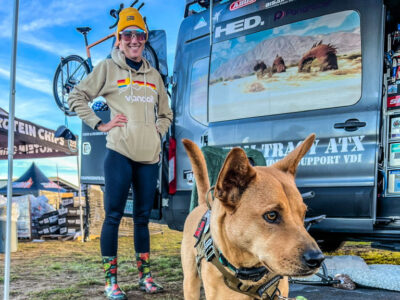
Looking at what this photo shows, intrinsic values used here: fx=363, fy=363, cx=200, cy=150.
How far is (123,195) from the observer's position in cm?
233

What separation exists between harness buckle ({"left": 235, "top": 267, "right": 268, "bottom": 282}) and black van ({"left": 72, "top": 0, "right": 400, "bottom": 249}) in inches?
52.3

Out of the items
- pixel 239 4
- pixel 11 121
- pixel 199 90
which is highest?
pixel 239 4

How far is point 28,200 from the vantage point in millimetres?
5531

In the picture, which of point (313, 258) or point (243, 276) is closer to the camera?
point (313, 258)

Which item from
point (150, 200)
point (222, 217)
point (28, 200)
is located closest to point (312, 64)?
point (150, 200)

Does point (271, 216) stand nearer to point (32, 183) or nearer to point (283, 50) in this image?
point (283, 50)

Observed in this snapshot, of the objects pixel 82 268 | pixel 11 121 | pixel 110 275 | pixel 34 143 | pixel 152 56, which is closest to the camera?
pixel 11 121

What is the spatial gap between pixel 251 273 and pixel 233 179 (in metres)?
0.33

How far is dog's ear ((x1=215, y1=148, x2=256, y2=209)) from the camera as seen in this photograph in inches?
45.6

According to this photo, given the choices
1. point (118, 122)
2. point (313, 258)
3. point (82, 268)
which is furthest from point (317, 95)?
point (82, 268)

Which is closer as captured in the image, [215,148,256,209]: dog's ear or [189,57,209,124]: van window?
[215,148,256,209]: dog's ear

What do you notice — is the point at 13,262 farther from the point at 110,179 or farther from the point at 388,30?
the point at 388,30

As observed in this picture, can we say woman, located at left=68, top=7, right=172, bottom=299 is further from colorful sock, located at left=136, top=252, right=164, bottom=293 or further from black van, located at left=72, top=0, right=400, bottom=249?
black van, located at left=72, top=0, right=400, bottom=249

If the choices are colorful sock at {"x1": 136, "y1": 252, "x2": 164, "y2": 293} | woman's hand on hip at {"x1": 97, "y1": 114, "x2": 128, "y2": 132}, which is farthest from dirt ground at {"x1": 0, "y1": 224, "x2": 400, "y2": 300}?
woman's hand on hip at {"x1": 97, "y1": 114, "x2": 128, "y2": 132}
